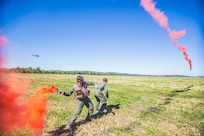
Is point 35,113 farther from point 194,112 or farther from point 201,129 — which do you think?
point 194,112

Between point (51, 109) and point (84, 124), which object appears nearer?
point (84, 124)

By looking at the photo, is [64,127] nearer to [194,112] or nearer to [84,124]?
[84,124]

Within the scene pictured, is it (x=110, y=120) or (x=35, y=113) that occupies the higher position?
(x=35, y=113)

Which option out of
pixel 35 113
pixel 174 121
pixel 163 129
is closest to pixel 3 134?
pixel 35 113

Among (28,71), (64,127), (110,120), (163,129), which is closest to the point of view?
(64,127)

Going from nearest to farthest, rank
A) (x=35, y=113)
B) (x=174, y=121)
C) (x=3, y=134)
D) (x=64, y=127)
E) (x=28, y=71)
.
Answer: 1. (x=3, y=134)
2. (x=35, y=113)
3. (x=64, y=127)
4. (x=174, y=121)
5. (x=28, y=71)

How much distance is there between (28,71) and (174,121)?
327 feet

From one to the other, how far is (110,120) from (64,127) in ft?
11.3

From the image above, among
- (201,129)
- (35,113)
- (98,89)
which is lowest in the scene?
(201,129)

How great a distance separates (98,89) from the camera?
15.1 metres

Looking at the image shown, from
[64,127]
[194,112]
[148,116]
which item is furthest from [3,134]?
[194,112]

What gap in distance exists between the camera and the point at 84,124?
12.1 m

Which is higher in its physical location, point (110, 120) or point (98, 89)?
point (98, 89)

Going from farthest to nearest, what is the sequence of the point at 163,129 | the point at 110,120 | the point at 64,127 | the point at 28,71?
the point at 28,71
the point at 110,120
the point at 163,129
the point at 64,127
